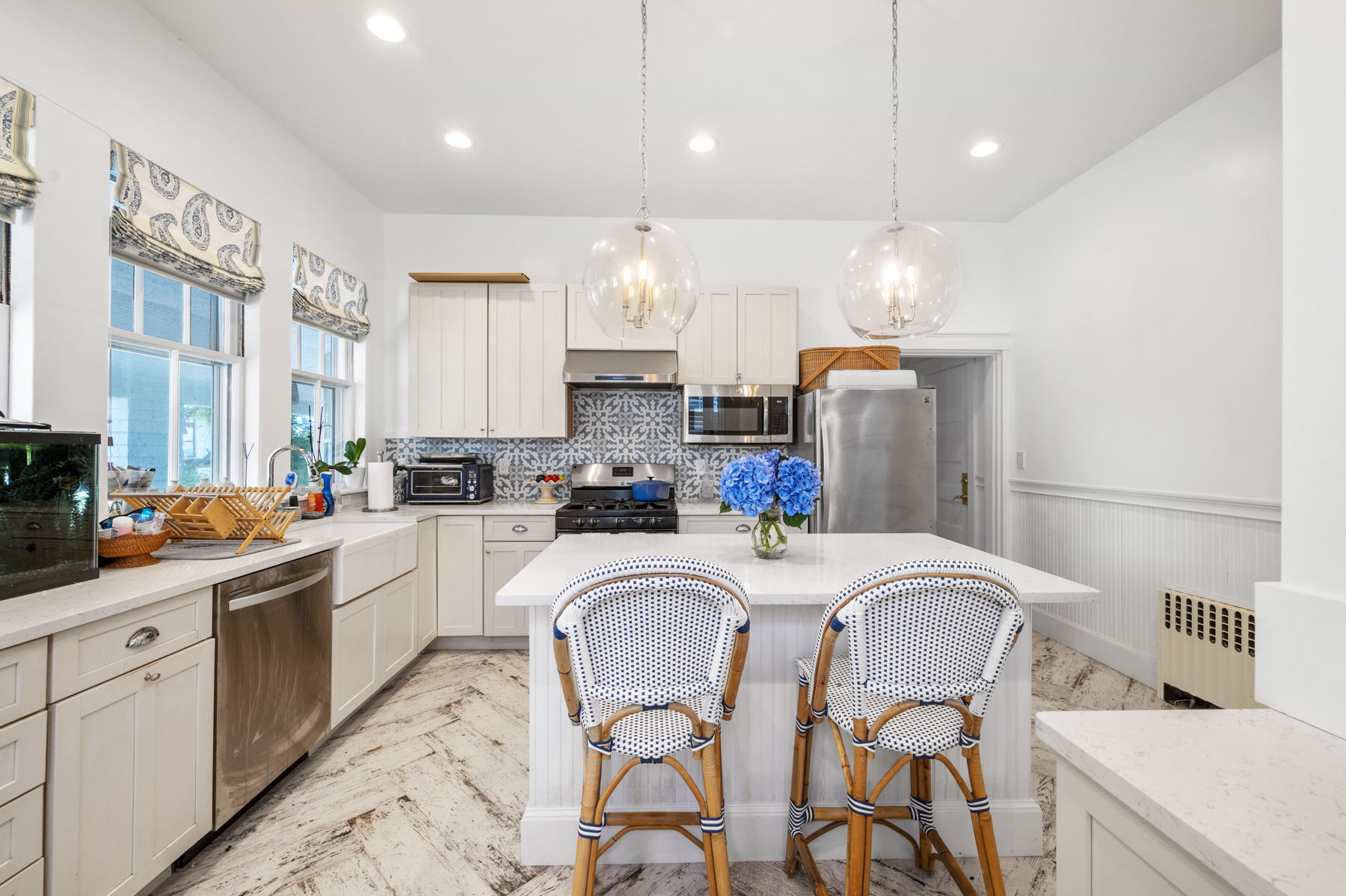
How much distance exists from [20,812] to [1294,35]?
2.60 m

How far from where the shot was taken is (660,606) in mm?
1272

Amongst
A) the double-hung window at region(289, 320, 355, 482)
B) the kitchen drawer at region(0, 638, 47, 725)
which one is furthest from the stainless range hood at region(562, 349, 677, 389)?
the kitchen drawer at region(0, 638, 47, 725)

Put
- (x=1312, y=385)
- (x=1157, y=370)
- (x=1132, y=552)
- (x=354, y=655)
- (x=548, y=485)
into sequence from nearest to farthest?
1. (x=1312, y=385)
2. (x=354, y=655)
3. (x=1157, y=370)
4. (x=1132, y=552)
5. (x=548, y=485)

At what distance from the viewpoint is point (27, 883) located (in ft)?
3.98

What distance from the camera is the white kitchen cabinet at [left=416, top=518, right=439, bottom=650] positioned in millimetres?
3268

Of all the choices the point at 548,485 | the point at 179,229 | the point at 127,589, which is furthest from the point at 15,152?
the point at 548,485

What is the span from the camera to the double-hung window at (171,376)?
2.12 meters

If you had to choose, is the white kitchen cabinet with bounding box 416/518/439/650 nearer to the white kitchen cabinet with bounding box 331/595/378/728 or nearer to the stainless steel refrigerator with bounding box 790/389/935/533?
the white kitchen cabinet with bounding box 331/595/378/728

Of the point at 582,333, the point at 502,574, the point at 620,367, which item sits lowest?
the point at 502,574

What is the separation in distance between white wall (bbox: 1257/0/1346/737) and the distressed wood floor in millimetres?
1359

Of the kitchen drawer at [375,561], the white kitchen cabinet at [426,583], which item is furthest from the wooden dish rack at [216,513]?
the white kitchen cabinet at [426,583]

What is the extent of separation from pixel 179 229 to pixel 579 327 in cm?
204

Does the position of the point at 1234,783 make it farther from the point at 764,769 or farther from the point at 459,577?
the point at 459,577

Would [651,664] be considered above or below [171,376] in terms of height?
below
